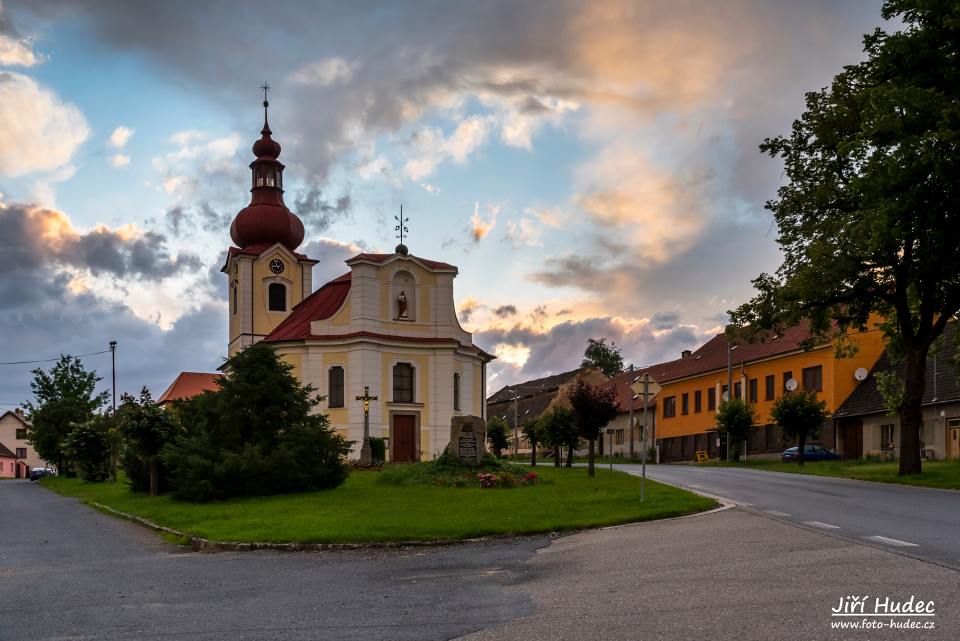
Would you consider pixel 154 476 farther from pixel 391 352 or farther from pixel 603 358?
pixel 603 358

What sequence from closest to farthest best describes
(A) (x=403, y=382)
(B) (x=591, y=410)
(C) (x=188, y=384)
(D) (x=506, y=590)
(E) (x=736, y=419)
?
(D) (x=506, y=590)
(B) (x=591, y=410)
(A) (x=403, y=382)
(E) (x=736, y=419)
(C) (x=188, y=384)

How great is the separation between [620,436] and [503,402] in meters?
33.3

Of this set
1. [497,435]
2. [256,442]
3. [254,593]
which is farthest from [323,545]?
[497,435]

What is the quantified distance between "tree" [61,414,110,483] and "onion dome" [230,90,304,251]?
15.5 metres

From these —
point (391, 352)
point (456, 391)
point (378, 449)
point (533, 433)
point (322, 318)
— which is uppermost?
point (322, 318)

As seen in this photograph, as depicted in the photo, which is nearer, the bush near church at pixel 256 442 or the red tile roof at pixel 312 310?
the bush near church at pixel 256 442

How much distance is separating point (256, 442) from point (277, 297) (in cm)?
3400

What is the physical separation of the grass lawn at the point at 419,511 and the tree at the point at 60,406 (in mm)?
40433

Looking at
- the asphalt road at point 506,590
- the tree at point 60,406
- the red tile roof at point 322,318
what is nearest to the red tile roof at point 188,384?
the tree at point 60,406

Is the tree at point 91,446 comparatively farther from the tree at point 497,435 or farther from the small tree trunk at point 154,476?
the tree at point 497,435

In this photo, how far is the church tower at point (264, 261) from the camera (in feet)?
199

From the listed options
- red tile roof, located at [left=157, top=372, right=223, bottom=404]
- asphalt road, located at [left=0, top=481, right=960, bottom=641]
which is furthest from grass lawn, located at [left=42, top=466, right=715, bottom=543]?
red tile roof, located at [left=157, top=372, right=223, bottom=404]

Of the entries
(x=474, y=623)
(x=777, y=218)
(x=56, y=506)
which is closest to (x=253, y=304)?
(x=56, y=506)

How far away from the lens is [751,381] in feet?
202
